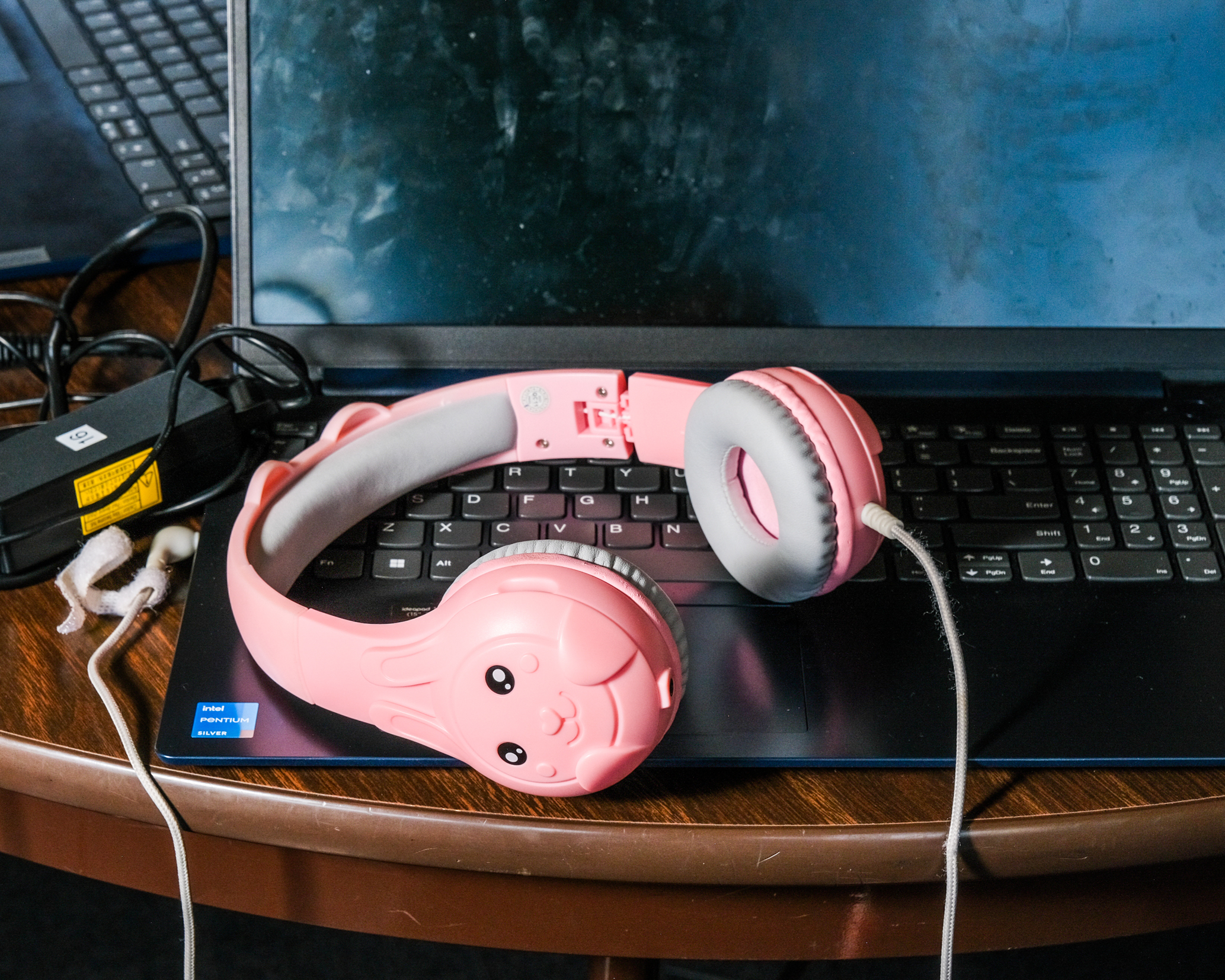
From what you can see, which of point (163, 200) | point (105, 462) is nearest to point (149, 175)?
point (163, 200)

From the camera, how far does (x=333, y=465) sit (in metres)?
0.51

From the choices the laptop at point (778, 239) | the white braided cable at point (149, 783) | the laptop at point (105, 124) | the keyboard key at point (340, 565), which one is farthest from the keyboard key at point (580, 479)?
the laptop at point (105, 124)

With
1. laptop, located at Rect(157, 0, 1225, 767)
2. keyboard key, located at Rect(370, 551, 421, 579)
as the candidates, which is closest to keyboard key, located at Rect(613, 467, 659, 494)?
laptop, located at Rect(157, 0, 1225, 767)

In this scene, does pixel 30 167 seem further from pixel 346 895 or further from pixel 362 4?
pixel 346 895

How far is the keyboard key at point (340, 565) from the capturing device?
0.51 meters

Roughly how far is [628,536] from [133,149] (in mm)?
464

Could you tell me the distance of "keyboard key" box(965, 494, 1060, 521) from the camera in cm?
54

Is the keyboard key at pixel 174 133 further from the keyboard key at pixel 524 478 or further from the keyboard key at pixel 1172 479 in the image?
the keyboard key at pixel 1172 479

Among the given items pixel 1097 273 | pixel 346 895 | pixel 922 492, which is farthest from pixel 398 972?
pixel 1097 273

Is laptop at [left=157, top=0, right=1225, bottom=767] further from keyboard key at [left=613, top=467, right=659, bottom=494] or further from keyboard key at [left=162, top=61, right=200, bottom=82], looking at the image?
keyboard key at [left=162, top=61, right=200, bottom=82]

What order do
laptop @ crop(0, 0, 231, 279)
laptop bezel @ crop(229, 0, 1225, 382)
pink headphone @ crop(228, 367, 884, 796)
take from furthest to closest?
laptop @ crop(0, 0, 231, 279) → laptop bezel @ crop(229, 0, 1225, 382) → pink headphone @ crop(228, 367, 884, 796)

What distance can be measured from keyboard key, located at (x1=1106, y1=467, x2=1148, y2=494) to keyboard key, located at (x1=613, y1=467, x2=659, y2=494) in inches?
9.0

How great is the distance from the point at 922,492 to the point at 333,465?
287mm

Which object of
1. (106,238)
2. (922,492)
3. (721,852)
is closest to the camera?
(721,852)
